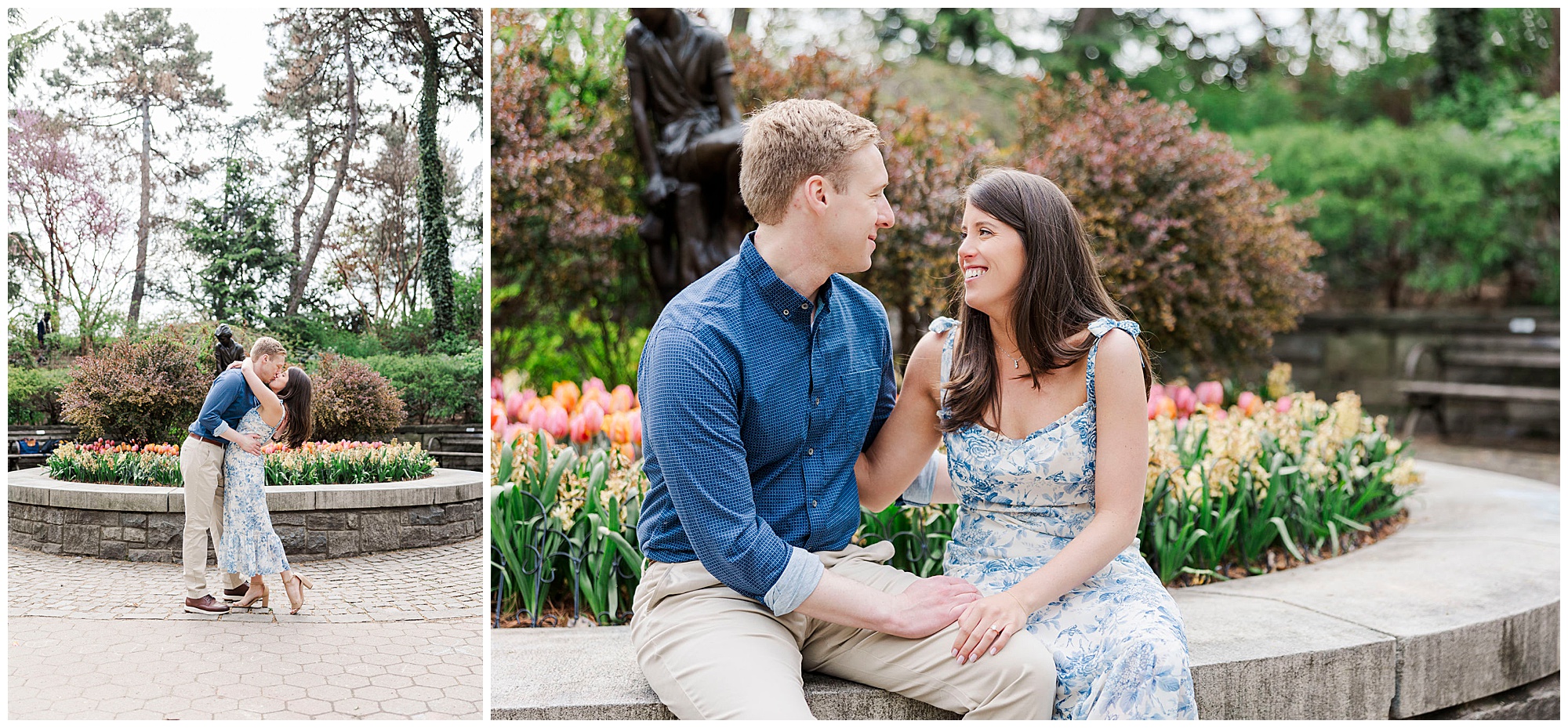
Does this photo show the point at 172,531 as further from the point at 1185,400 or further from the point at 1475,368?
the point at 1475,368

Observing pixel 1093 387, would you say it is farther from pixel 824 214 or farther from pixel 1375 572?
pixel 1375 572

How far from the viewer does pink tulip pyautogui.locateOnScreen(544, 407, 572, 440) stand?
3.25 meters

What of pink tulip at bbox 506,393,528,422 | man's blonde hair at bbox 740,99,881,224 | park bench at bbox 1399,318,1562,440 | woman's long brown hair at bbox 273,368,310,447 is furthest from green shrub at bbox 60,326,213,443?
park bench at bbox 1399,318,1562,440

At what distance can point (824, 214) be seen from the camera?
1819mm

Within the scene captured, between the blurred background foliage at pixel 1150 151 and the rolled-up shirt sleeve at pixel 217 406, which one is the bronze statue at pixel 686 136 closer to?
the blurred background foliage at pixel 1150 151

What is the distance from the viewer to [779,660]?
176 cm

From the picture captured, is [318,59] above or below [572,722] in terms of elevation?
above

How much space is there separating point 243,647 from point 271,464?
0.33 metres

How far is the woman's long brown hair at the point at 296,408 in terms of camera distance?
189 centimetres

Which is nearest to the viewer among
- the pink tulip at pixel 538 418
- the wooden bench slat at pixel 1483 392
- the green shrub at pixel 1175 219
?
the pink tulip at pixel 538 418

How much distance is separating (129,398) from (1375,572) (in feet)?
10.6

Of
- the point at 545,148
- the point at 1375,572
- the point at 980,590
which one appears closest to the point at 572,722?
the point at 980,590

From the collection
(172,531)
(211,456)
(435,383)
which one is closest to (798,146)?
(435,383)

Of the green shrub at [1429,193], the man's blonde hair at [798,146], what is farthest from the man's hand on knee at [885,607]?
the green shrub at [1429,193]
